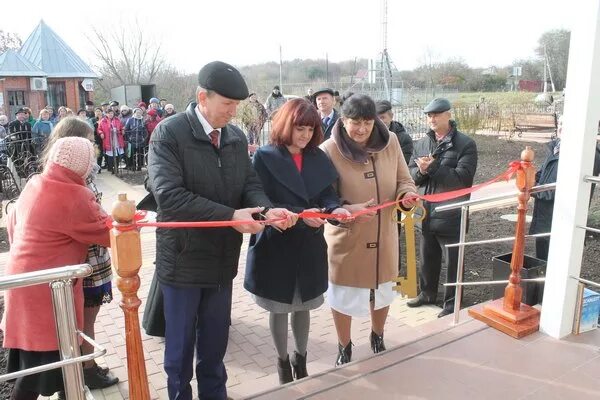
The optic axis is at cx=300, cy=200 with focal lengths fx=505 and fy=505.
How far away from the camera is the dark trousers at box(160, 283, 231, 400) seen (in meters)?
2.50

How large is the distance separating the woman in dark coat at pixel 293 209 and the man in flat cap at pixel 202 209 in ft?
1.00

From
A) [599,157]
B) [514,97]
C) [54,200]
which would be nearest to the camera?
[54,200]

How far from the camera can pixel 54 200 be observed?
247 cm

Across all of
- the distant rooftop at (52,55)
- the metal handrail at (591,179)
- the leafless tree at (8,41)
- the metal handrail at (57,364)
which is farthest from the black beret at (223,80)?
the leafless tree at (8,41)

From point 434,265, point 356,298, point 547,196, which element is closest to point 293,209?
point 356,298

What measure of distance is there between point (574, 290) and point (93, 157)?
3.06 meters

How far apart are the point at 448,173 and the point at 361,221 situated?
1.43m

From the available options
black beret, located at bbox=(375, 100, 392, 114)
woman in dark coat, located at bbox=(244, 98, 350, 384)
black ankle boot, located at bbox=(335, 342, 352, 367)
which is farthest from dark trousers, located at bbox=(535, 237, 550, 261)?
woman in dark coat, located at bbox=(244, 98, 350, 384)

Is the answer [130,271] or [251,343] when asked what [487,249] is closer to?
[251,343]

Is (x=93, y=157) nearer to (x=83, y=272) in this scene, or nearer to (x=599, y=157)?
(x=83, y=272)

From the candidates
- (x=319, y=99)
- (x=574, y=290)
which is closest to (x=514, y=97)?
(x=319, y=99)

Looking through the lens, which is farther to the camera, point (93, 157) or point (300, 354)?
point (300, 354)

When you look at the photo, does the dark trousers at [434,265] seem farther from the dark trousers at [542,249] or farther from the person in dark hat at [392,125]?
the person in dark hat at [392,125]

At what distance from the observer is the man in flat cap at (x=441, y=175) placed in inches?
166
